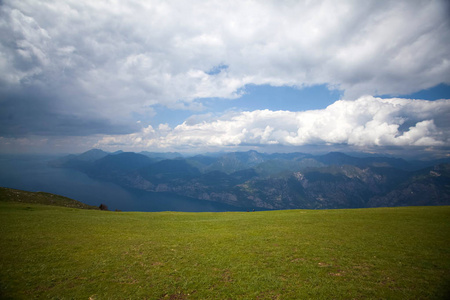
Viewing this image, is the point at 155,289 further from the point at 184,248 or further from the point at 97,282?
the point at 184,248

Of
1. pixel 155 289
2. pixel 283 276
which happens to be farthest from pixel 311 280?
pixel 155 289

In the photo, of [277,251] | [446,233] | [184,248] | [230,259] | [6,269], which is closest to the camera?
[6,269]

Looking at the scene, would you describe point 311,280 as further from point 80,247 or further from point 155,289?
point 80,247

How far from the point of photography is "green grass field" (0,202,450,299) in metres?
10.9

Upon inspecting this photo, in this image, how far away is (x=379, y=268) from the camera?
523 inches

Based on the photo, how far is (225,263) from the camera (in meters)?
14.5

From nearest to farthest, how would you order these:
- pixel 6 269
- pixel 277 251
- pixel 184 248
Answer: pixel 6 269
pixel 277 251
pixel 184 248

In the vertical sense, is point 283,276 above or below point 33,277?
below

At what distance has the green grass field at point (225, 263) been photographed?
10.9 m

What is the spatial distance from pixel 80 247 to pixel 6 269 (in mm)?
4875

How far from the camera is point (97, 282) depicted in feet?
39.2

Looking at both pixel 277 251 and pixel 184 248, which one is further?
pixel 184 248

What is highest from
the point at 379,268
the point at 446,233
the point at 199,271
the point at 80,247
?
the point at 80,247

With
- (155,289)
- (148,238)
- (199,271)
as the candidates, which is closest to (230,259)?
(199,271)
